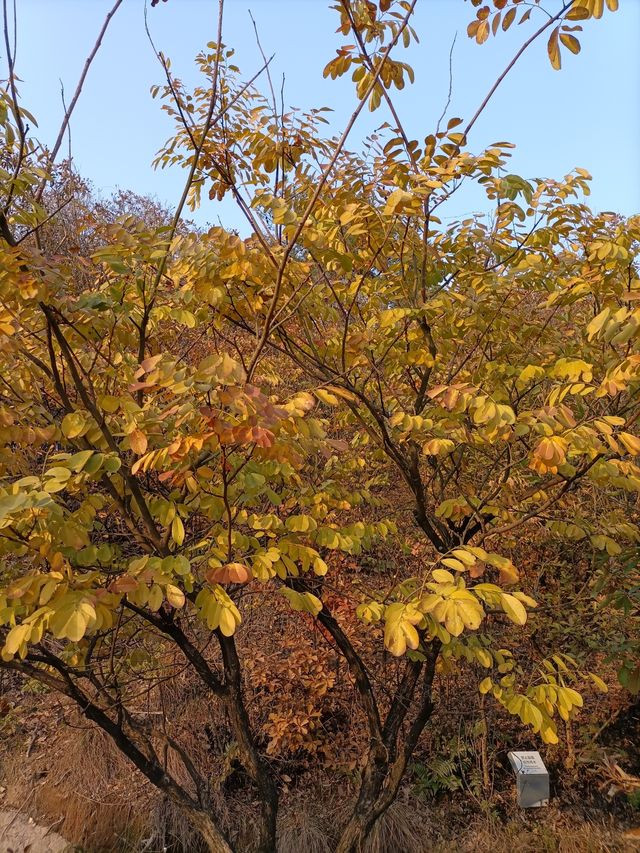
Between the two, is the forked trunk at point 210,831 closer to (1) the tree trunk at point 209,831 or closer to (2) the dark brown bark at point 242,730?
(1) the tree trunk at point 209,831

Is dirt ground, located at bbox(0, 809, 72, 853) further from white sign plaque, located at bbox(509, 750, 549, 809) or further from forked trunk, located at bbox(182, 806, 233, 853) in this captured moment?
white sign plaque, located at bbox(509, 750, 549, 809)

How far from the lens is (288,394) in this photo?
8.59 feet

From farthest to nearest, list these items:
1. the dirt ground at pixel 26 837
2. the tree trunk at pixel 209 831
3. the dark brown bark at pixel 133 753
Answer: the dirt ground at pixel 26 837, the tree trunk at pixel 209 831, the dark brown bark at pixel 133 753

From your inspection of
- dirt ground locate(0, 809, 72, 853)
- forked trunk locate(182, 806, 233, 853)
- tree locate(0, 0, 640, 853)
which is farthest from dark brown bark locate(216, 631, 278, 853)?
dirt ground locate(0, 809, 72, 853)

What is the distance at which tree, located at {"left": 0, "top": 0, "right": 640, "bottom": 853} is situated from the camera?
1.60m

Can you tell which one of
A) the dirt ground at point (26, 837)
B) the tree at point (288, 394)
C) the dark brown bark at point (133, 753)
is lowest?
the dirt ground at point (26, 837)

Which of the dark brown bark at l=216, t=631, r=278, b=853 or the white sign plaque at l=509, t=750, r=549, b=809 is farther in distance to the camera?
the white sign plaque at l=509, t=750, r=549, b=809

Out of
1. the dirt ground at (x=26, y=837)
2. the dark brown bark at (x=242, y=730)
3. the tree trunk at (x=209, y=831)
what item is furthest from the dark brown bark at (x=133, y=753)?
the dirt ground at (x=26, y=837)

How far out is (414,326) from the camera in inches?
119

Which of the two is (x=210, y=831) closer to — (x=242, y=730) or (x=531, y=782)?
(x=242, y=730)

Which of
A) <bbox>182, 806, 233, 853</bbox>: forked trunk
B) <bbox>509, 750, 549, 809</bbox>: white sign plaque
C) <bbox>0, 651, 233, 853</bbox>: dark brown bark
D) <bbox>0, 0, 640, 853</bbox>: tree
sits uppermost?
<bbox>0, 0, 640, 853</bbox>: tree

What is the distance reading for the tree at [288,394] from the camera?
1.60 metres

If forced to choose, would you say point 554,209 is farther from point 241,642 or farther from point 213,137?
point 241,642

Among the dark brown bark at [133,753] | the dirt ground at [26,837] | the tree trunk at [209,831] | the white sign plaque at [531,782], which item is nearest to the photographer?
the dark brown bark at [133,753]
